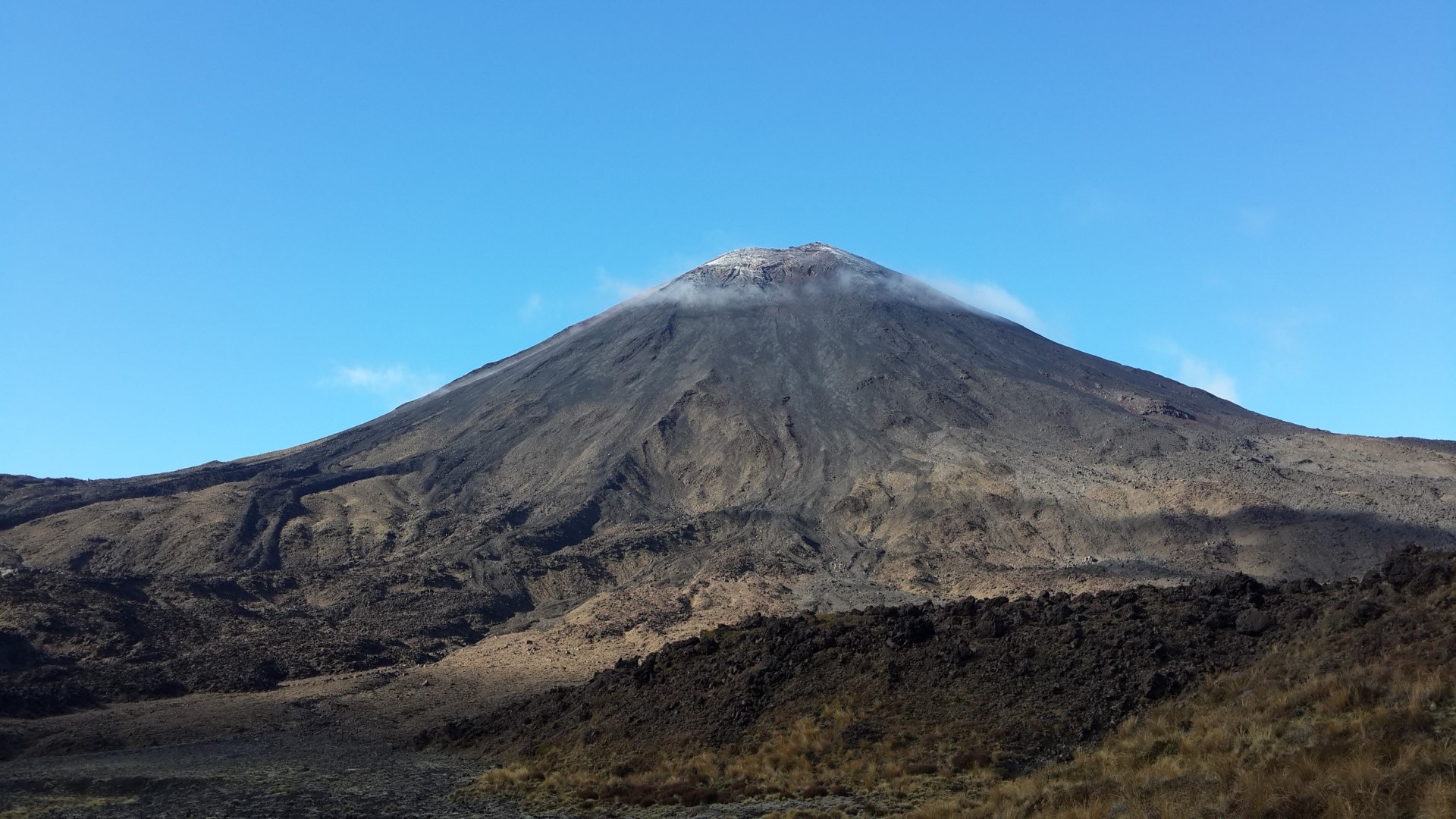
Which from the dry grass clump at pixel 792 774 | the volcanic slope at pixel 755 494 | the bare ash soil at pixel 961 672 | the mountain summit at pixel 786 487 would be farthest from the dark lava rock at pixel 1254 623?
the mountain summit at pixel 786 487

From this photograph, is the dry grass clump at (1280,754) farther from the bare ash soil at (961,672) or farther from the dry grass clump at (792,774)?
the dry grass clump at (792,774)

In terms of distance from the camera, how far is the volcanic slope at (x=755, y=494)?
7012 centimetres

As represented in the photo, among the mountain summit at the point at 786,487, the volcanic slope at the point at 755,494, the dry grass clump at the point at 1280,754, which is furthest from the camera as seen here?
the mountain summit at the point at 786,487

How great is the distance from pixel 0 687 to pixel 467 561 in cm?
3456

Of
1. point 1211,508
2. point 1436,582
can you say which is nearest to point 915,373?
point 1211,508

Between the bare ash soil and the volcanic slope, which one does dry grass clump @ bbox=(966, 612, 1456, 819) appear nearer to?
the bare ash soil

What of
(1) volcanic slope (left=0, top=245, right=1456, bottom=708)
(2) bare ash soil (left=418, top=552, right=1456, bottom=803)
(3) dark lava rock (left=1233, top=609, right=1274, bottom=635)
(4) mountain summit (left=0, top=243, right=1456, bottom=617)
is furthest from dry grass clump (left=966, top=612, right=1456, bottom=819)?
(4) mountain summit (left=0, top=243, right=1456, bottom=617)

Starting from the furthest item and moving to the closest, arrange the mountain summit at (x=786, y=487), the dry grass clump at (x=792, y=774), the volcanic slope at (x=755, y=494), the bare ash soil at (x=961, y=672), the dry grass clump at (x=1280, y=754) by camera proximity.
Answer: the mountain summit at (x=786, y=487)
the volcanic slope at (x=755, y=494)
the bare ash soil at (x=961, y=672)
the dry grass clump at (x=792, y=774)
the dry grass clump at (x=1280, y=754)

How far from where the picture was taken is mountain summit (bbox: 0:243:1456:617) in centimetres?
7231

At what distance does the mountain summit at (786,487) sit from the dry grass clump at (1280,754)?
45371mm

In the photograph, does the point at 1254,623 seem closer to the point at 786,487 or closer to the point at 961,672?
the point at 961,672

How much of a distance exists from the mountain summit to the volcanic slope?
302 mm

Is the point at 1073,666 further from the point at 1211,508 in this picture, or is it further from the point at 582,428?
the point at 582,428

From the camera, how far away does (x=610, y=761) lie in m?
28.3
